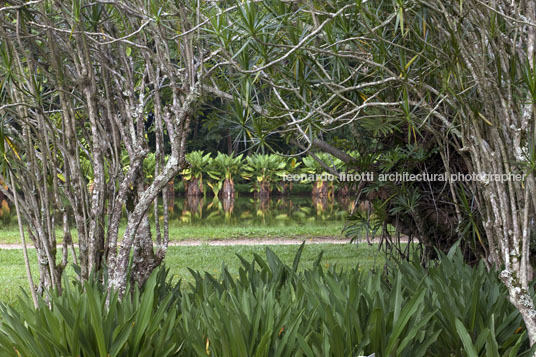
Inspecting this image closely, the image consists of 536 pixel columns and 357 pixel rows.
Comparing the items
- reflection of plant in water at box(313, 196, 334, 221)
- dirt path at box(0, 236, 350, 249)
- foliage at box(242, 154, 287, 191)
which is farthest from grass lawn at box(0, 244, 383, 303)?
foliage at box(242, 154, 287, 191)

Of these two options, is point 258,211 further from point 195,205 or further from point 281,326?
point 281,326

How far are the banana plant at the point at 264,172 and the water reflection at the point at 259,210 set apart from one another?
437mm

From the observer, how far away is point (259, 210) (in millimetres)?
15648

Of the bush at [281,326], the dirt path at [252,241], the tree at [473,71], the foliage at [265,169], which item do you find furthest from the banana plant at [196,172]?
the bush at [281,326]

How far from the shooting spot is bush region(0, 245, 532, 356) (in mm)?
2398

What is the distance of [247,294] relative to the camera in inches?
108

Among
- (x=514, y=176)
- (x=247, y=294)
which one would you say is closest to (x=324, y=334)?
(x=247, y=294)

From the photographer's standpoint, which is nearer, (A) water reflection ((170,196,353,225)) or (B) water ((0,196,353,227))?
(B) water ((0,196,353,227))

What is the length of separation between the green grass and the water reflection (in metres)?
A: 1.17

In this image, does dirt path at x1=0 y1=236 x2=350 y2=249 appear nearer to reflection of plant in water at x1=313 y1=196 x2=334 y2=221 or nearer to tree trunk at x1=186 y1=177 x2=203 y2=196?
reflection of plant in water at x1=313 y1=196 x2=334 y2=221

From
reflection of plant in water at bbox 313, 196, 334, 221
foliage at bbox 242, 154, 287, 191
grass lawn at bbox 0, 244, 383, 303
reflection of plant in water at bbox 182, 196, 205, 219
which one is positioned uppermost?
foliage at bbox 242, 154, 287, 191

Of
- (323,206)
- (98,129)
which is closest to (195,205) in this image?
(323,206)

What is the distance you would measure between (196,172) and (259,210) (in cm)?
418

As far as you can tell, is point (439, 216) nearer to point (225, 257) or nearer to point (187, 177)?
point (225, 257)
